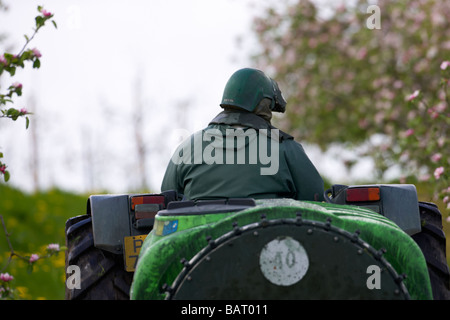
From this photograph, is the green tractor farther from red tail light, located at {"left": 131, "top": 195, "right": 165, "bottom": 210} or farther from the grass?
the grass

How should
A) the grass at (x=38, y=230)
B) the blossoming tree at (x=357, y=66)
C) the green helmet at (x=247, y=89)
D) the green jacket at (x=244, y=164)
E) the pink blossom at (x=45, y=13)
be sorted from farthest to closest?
the blossoming tree at (x=357, y=66), the grass at (x=38, y=230), the pink blossom at (x=45, y=13), the green helmet at (x=247, y=89), the green jacket at (x=244, y=164)

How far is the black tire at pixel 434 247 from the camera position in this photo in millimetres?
4102

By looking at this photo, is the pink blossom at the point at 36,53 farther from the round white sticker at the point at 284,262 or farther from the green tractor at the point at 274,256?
the round white sticker at the point at 284,262

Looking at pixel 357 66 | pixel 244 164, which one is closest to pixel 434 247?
pixel 244 164

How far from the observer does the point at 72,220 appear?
14.6 feet

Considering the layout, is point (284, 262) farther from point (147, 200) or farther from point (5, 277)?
point (5, 277)

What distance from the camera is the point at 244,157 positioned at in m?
3.92

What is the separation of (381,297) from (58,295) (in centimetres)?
728

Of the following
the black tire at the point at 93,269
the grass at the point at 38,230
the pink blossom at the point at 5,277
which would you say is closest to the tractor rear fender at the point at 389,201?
the black tire at the point at 93,269

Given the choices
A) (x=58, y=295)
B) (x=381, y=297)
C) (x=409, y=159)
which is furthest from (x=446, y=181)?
(x=58, y=295)

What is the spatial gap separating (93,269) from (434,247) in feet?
6.75

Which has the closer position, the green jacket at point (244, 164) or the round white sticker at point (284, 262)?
the round white sticker at point (284, 262)

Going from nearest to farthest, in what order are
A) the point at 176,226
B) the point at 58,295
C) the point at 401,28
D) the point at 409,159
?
the point at 176,226
the point at 58,295
the point at 409,159
the point at 401,28
